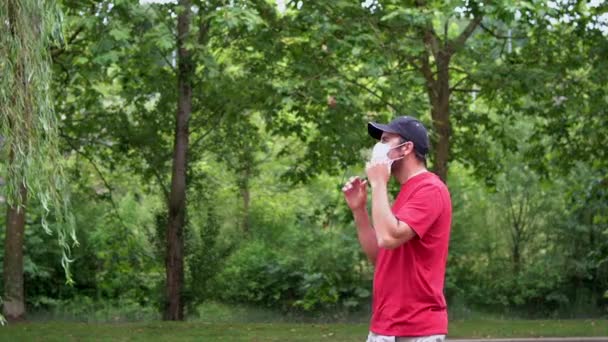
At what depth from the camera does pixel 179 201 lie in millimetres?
18141

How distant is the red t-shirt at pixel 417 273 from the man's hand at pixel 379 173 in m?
0.13

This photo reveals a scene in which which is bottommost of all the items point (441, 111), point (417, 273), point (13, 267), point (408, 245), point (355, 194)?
point (13, 267)

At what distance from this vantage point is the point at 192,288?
18.9 meters

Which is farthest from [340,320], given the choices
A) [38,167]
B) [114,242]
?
[38,167]

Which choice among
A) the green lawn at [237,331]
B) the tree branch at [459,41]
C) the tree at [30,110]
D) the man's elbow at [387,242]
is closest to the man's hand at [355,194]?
the man's elbow at [387,242]

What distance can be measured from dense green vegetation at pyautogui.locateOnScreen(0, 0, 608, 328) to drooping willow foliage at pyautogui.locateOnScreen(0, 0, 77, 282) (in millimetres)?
3481

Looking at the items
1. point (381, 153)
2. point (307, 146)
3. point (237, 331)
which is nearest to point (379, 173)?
point (381, 153)

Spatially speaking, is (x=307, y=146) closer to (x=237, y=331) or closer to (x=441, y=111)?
(x=441, y=111)

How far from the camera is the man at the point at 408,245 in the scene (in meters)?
4.34

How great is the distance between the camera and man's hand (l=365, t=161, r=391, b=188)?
4.44m

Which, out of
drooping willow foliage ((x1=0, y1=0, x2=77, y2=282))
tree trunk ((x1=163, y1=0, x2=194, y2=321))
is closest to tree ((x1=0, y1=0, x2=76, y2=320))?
drooping willow foliage ((x1=0, y1=0, x2=77, y2=282))

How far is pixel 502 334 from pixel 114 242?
8.55 metres

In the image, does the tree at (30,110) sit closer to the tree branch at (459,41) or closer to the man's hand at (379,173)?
the man's hand at (379,173)

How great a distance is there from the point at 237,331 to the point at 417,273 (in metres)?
11.2
